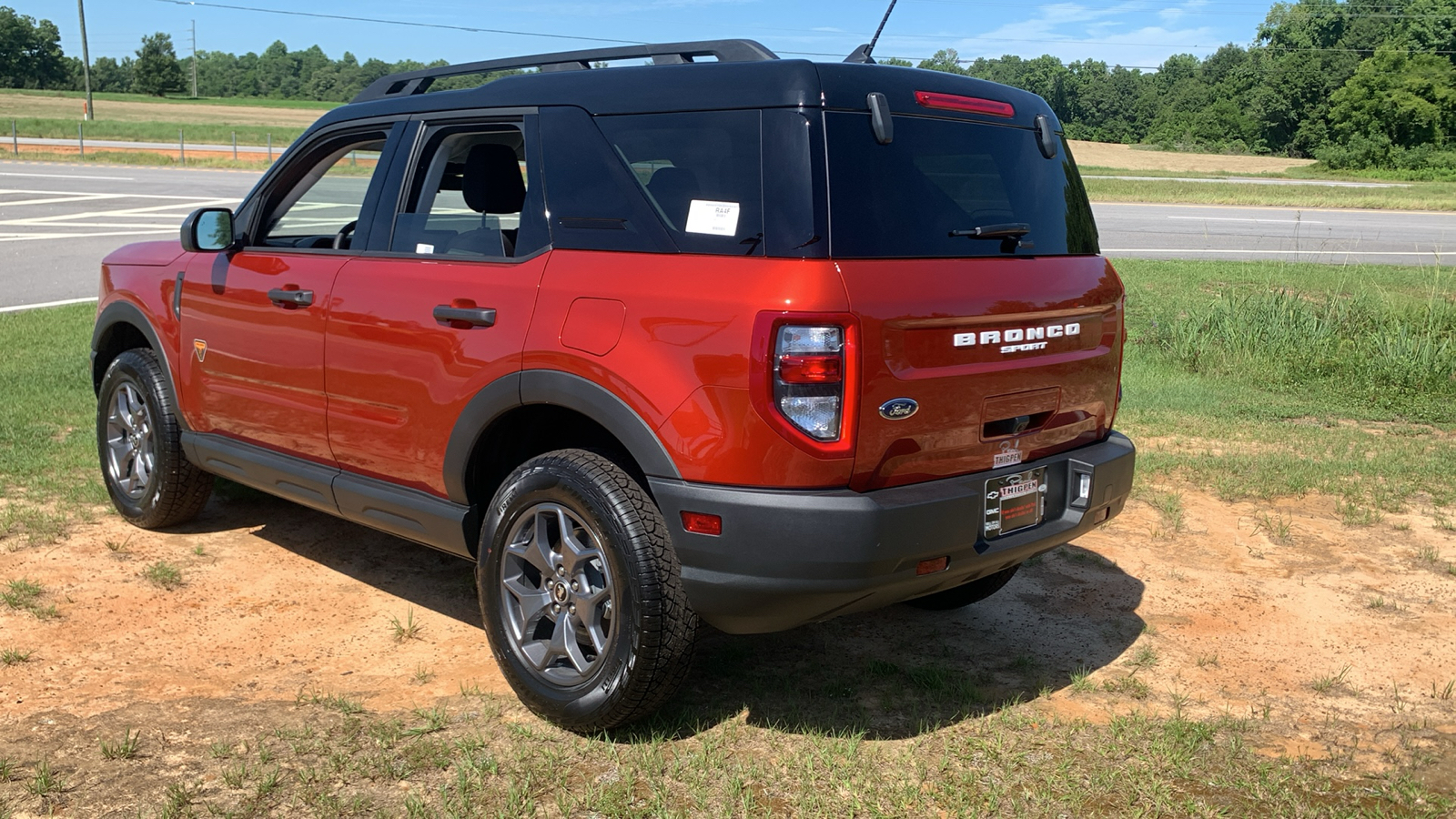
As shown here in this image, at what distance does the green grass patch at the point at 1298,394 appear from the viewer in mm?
6820

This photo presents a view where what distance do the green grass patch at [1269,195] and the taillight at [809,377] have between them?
29.2m

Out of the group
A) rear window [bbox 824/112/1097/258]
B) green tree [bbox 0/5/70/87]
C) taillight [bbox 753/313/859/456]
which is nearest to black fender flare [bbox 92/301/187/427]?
taillight [bbox 753/313/859/456]

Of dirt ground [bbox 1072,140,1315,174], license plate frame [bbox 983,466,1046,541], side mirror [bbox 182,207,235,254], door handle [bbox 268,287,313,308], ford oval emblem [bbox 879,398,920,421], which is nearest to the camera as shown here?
ford oval emblem [bbox 879,398,920,421]

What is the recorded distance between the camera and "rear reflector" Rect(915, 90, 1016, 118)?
352 centimetres

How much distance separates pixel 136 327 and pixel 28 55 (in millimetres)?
100449

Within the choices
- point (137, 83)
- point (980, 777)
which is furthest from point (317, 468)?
point (137, 83)

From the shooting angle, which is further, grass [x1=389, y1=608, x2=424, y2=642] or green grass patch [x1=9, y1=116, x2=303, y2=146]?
green grass patch [x1=9, y1=116, x2=303, y2=146]

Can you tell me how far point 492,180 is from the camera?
414 cm

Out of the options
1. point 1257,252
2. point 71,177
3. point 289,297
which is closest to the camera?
point 289,297

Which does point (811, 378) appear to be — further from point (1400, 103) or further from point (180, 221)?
point (1400, 103)

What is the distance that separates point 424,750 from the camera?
3430mm

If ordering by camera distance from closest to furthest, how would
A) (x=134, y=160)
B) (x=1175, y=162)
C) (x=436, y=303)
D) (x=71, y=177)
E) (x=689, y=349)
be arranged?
(x=689, y=349) → (x=436, y=303) → (x=71, y=177) → (x=134, y=160) → (x=1175, y=162)

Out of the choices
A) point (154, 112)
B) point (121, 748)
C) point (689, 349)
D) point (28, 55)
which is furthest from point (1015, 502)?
point (28, 55)

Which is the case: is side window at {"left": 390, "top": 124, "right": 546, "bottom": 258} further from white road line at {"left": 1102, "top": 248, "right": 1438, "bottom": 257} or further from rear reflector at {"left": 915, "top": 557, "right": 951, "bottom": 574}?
white road line at {"left": 1102, "top": 248, "right": 1438, "bottom": 257}
